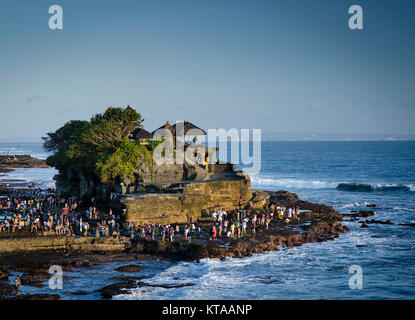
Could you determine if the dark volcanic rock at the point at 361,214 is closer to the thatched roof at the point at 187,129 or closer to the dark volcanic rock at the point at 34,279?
the thatched roof at the point at 187,129

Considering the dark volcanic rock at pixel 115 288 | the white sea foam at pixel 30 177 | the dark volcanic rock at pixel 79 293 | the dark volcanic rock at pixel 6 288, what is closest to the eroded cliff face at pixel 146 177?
the dark volcanic rock at pixel 115 288

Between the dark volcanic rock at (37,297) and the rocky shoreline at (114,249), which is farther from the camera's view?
the rocky shoreline at (114,249)

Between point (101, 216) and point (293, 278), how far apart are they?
18.0 meters

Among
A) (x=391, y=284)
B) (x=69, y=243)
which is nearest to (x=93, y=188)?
(x=69, y=243)

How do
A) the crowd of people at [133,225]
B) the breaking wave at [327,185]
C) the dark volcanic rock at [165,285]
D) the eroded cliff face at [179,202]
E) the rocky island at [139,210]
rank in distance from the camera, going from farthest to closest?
the breaking wave at [327,185] < the eroded cliff face at [179,202] < the crowd of people at [133,225] < the rocky island at [139,210] < the dark volcanic rock at [165,285]

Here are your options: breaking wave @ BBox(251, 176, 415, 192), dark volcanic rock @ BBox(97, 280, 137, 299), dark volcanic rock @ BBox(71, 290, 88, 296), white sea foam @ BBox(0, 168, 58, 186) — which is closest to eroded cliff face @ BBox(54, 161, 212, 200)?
dark volcanic rock @ BBox(97, 280, 137, 299)

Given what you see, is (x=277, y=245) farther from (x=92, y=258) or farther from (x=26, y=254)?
(x=26, y=254)

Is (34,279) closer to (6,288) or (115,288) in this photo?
(6,288)

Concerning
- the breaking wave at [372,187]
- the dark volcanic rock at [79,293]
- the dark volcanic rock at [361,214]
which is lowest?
the dark volcanic rock at [79,293]

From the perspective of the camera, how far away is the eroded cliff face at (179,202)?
2952cm

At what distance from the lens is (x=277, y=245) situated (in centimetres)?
2705

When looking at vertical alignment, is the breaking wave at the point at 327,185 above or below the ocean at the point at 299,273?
above

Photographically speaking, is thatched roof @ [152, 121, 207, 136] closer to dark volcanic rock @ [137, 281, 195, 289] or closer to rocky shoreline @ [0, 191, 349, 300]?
rocky shoreline @ [0, 191, 349, 300]

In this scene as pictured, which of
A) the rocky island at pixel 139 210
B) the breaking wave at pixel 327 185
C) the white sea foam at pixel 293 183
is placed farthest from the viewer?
the white sea foam at pixel 293 183
